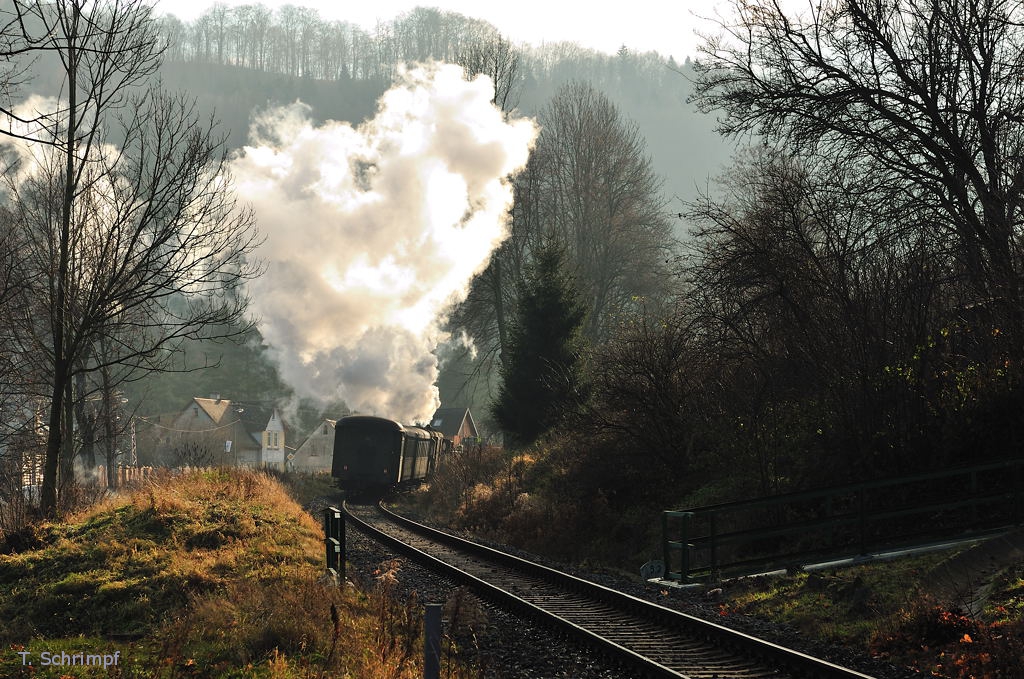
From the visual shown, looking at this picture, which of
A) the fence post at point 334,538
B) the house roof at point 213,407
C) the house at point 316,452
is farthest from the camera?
the house roof at point 213,407

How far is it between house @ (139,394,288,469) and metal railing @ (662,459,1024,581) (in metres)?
52.6

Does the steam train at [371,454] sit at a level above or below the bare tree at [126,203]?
below

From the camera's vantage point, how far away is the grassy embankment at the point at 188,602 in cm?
799

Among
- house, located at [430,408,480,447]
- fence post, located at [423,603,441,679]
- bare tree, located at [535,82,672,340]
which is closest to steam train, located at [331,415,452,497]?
bare tree, located at [535,82,672,340]

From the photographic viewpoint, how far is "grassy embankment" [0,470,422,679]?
314 inches

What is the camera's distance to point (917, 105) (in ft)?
51.3

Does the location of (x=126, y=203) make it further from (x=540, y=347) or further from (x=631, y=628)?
(x=540, y=347)

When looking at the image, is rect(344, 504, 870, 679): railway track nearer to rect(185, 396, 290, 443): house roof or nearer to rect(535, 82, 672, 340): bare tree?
rect(535, 82, 672, 340): bare tree

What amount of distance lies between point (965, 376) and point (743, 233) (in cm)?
512

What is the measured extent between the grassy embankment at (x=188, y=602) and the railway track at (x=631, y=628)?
1.90 m

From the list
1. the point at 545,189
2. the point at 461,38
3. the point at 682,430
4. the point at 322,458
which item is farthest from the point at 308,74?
the point at 682,430

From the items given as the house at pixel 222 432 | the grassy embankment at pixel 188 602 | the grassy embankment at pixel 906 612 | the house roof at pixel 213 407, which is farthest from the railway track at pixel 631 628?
the house roof at pixel 213 407

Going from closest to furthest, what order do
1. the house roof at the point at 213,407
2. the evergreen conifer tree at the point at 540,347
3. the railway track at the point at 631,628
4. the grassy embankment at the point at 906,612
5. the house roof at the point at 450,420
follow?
the grassy embankment at the point at 906,612 → the railway track at the point at 631,628 → the evergreen conifer tree at the point at 540,347 → the house roof at the point at 450,420 → the house roof at the point at 213,407

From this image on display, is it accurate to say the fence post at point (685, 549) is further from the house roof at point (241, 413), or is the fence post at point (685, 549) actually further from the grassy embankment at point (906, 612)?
the house roof at point (241, 413)
